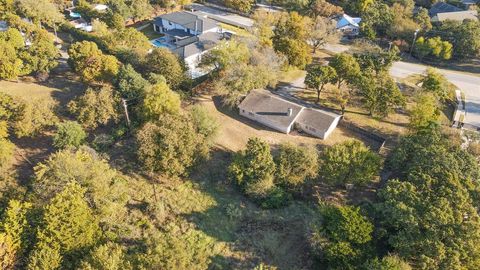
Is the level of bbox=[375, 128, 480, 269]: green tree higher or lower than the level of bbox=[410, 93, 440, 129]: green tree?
lower

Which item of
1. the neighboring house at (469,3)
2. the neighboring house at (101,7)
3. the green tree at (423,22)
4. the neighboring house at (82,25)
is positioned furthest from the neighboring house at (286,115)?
the neighboring house at (469,3)

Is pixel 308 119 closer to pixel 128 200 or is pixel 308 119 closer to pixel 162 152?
pixel 162 152

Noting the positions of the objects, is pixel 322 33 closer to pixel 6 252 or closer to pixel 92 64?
pixel 92 64

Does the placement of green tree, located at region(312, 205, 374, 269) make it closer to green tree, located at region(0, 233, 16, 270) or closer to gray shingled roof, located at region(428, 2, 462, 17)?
green tree, located at region(0, 233, 16, 270)

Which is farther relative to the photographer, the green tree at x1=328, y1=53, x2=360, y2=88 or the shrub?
the green tree at x1=328, y1=53, x2=360, y2=88

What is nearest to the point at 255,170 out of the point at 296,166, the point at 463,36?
the point at 296,166

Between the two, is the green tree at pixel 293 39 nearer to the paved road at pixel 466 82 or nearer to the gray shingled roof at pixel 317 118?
the gray shingled roof at pixel 317 118

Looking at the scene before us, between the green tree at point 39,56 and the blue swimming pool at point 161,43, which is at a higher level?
the green tree at point 39,56

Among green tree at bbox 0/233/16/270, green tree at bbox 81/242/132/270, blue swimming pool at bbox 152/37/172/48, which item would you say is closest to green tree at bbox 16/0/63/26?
blue swimming pool at bbox 152/37/172/48
